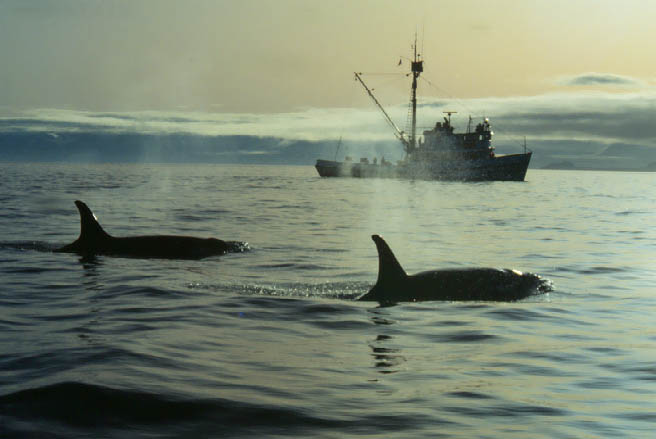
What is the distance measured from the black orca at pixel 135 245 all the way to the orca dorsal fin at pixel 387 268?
6525mm

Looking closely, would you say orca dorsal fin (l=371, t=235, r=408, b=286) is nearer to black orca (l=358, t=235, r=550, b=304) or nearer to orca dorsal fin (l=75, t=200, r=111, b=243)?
black orca (l=358, t=235, r=550, b=304)

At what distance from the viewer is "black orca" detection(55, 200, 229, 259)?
57.1 ft

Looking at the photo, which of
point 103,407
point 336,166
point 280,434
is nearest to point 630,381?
point 280,434

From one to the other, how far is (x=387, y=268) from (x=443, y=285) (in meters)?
1.06

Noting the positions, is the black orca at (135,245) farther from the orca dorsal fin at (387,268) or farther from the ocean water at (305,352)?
the orca dorsal fin at (387,268)

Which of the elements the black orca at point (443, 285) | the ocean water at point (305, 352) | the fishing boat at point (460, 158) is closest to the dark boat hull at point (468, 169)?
the fishing boat at point (460, 158)

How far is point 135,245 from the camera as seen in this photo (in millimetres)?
17656

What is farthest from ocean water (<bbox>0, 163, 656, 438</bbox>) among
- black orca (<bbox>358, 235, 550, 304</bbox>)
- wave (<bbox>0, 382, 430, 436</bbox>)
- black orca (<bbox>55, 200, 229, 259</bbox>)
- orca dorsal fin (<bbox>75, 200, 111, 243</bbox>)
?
orca dorsal fin (<bbox>75, 200, 111, 243</bbox>)

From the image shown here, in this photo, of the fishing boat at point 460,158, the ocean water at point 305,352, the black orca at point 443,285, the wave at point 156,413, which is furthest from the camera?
the fishing boat at point 460,158

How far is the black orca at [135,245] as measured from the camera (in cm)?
1739

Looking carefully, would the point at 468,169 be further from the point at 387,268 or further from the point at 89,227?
the point at 387,268

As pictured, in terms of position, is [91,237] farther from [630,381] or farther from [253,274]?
[630,381]

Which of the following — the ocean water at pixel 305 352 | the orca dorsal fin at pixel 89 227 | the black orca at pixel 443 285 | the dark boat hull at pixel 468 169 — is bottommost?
the ocean water at pixel 305 352

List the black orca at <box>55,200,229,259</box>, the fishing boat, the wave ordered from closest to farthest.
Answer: the wave
the black orca at <box>55,200,229,259</box>
the fishing boat
